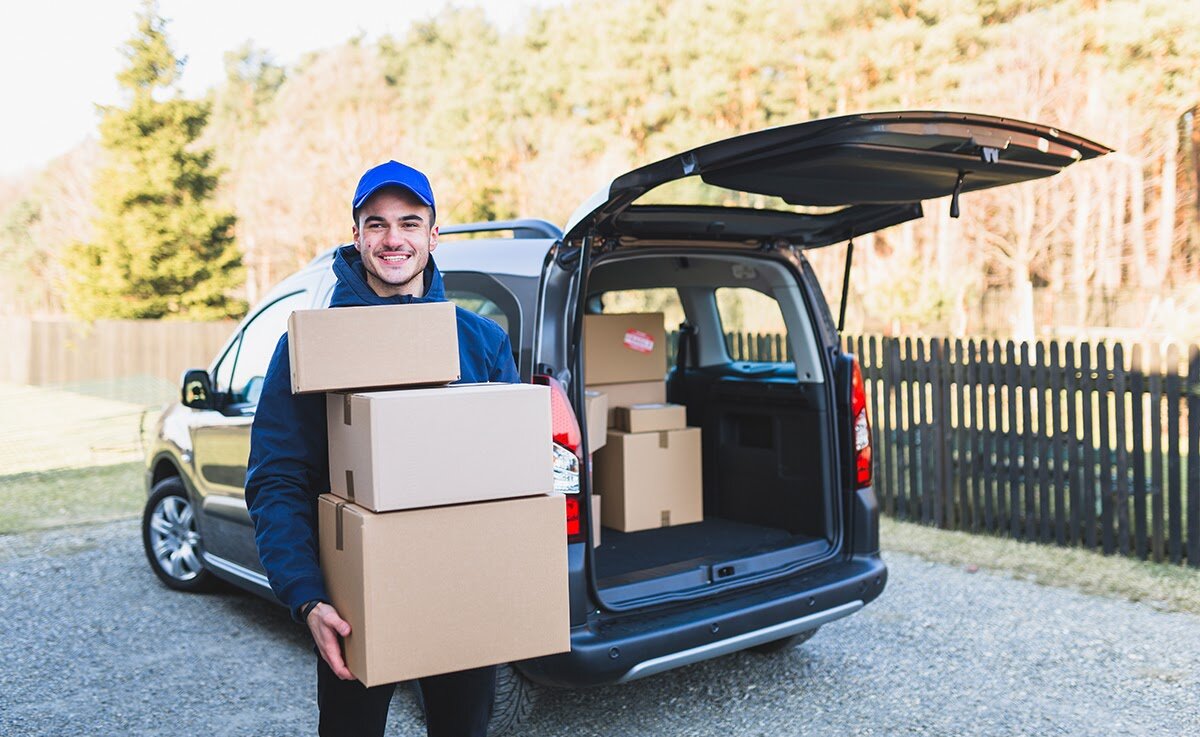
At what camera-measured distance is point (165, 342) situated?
65.6 ft

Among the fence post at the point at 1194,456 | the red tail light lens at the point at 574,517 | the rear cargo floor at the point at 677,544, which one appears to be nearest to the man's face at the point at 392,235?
the red tail light lens at the point at 574,517

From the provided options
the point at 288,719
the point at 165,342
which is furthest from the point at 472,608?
the point at 165,342

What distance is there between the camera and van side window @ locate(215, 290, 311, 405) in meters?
4.62

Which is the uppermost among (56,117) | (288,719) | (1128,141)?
(56,117)

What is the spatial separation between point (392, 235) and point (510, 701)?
1.97 metres

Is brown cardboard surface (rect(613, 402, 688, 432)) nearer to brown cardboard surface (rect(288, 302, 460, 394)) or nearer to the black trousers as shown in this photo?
the black trousers

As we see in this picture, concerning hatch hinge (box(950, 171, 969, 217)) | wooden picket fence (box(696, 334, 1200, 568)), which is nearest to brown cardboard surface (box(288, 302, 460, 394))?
hatch hinge (box(950, 171, 969, 217))

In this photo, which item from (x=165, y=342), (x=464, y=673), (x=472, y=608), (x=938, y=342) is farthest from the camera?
(x=165, y=342)

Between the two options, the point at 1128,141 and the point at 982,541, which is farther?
the point at 1128,141

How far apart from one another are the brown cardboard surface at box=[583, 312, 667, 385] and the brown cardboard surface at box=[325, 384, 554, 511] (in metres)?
2.87

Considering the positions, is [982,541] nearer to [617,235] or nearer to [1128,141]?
[617,235]

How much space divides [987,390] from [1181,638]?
2.47 metres

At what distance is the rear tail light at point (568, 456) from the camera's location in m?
3.38

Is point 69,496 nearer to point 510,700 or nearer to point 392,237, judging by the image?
point 510,700
